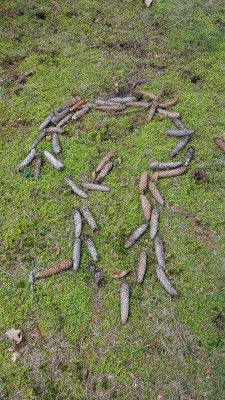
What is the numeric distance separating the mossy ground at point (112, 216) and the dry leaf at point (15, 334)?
0.21 feet

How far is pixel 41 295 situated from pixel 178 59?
4186 millimetres

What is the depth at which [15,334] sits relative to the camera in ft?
11.7

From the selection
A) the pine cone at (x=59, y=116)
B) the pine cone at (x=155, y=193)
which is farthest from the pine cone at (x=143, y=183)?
the pine cone at (x=59, y=116)

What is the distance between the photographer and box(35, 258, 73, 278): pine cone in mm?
3863

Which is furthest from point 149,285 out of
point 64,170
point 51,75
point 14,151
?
point 51,75

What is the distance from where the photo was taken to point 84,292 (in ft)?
12.4

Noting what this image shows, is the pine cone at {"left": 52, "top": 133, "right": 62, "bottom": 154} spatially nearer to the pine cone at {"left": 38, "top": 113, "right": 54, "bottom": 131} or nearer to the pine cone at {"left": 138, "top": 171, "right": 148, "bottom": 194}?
the pine cone at {"left": 38, "top": 113, "right": 54, "bottom": 131}

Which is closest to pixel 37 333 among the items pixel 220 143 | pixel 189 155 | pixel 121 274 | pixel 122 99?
pixel 121 274

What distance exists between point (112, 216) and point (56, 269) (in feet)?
2.83

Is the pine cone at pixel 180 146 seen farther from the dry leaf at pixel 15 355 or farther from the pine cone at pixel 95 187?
the dry leaf at pixel 15 355

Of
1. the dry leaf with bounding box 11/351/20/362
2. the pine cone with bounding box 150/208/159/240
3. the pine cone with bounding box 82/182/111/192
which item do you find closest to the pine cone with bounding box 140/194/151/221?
the pine cone with bounding box 150/208/159/240

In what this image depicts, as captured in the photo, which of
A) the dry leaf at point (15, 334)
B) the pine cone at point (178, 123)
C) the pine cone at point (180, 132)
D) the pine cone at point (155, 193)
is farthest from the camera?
the pine cone at point (178, 123)

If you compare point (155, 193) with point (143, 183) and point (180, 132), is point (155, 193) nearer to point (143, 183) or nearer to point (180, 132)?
point (143, 183)

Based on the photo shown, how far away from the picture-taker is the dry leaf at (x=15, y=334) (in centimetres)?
354
